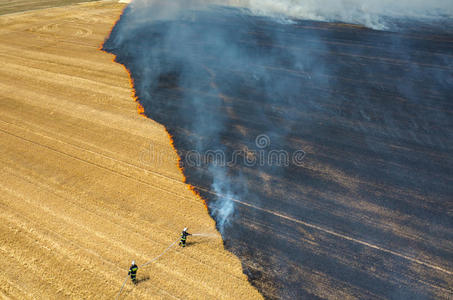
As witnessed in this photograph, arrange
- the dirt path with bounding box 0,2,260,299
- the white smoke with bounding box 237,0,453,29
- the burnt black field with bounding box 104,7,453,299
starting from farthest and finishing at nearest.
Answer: the white smoke with bounding box 237,0,453,29, the burnt black field with bounding box 104,7,453,299, the dirt path with bounding box 0,2,260,299

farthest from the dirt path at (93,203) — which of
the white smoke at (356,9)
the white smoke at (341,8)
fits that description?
the white smoke at (356,9)

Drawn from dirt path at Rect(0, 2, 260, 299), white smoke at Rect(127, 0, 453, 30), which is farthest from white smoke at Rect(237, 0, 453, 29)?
dirt path at Rect(0, 2, 260, 299)

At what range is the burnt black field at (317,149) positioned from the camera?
8078mm

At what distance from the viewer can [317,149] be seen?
12312 mm

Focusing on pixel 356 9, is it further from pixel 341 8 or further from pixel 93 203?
pixel 93 203

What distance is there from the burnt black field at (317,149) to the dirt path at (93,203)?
3.03 ft

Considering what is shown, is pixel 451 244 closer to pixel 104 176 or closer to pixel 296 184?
pixel 296 184

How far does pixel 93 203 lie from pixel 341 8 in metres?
35.3

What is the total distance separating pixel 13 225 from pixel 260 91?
12.7 metres

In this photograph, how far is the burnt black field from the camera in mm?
8078

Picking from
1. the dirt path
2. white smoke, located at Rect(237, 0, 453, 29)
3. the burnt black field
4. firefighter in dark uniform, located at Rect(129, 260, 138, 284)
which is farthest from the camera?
white smoke, located at Rect(237, 0, 453, 29)

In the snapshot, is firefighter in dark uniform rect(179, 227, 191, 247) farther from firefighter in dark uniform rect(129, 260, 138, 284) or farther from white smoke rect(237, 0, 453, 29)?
white smoke rect(237, 0, 453, 29)

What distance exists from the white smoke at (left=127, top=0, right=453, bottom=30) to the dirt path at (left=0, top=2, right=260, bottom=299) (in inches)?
772

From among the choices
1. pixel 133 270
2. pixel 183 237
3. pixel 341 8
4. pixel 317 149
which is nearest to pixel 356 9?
pixel 341 8
